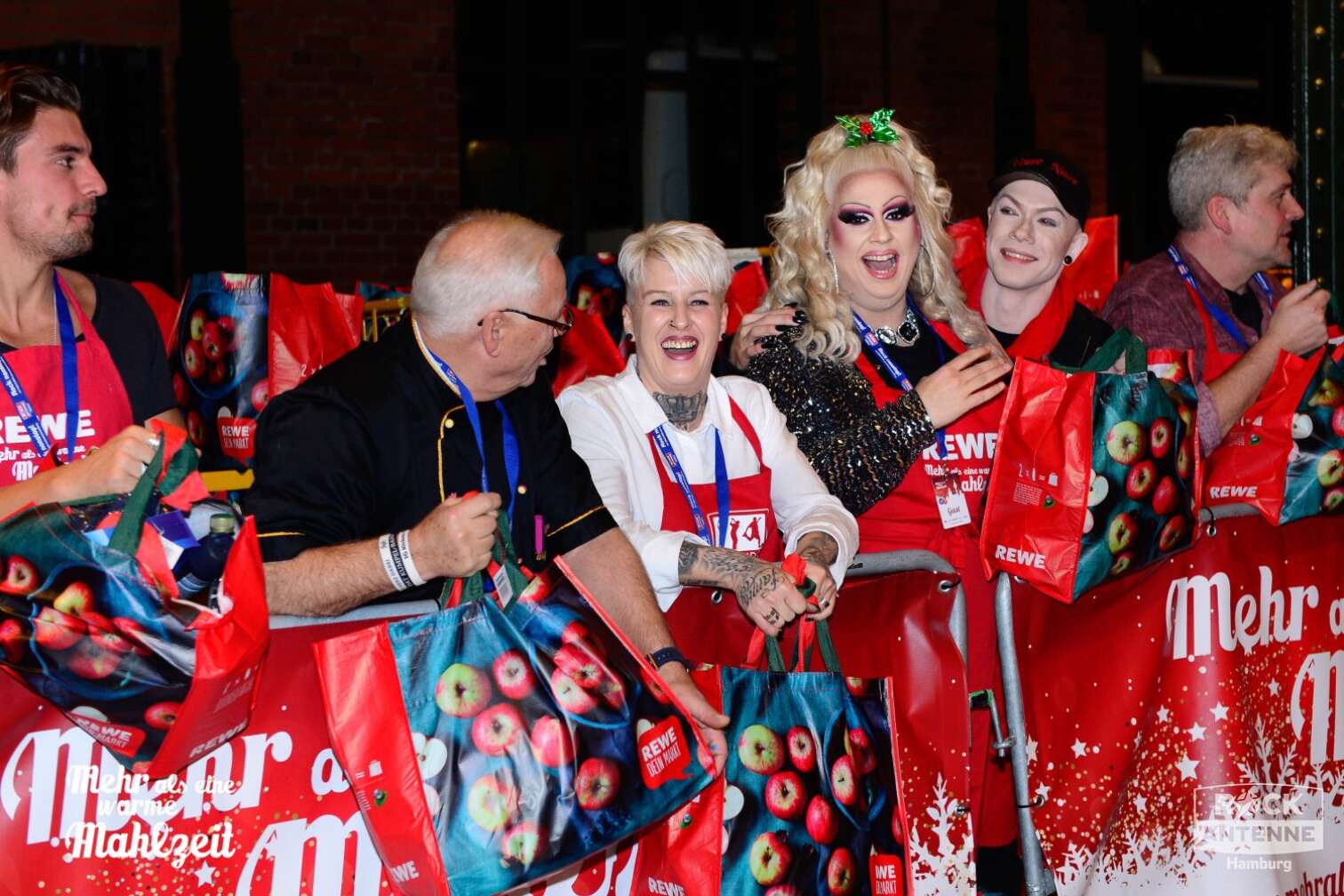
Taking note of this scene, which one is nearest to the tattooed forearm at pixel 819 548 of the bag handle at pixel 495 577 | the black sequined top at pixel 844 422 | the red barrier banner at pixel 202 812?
the black sequined top at pixel 844 422

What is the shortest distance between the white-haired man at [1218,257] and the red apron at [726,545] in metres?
1.50

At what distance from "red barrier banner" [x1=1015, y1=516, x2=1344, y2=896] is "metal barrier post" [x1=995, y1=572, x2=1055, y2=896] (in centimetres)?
5

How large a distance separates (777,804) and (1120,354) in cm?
137

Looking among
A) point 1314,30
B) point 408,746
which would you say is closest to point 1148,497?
point 408,746

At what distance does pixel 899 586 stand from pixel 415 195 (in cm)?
670

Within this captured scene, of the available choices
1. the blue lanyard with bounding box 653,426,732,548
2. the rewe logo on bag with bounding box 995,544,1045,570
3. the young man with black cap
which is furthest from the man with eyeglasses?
the young man with black cap

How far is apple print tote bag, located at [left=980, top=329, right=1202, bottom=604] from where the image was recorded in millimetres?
3291

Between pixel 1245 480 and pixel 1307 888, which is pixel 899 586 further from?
pixel 1307 888

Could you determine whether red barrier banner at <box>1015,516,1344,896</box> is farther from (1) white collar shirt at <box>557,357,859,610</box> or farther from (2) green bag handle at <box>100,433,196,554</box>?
(2) green bag handle at <box>100,433,196,554</box>

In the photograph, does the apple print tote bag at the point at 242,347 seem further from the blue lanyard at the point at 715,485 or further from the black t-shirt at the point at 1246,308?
the black t-shirt at the point at 1246,308

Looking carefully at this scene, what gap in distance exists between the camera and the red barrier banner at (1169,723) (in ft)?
11.8

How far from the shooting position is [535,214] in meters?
9.80

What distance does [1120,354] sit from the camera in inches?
139

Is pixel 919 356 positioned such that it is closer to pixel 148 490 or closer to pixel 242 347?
pixel 148 490
